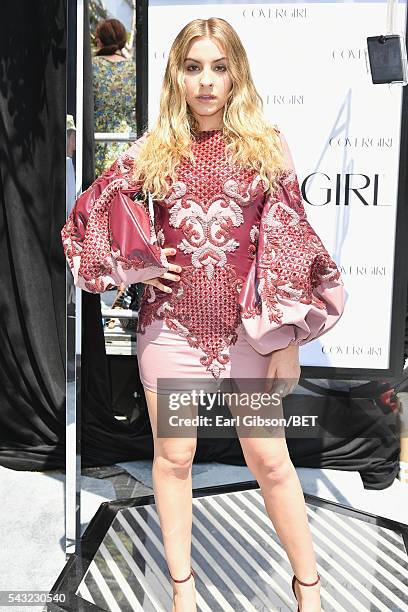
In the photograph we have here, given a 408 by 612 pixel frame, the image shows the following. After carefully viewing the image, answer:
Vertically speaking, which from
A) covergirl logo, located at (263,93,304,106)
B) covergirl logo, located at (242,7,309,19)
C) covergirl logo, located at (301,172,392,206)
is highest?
covergirl logo, located at (242,7,309,19)

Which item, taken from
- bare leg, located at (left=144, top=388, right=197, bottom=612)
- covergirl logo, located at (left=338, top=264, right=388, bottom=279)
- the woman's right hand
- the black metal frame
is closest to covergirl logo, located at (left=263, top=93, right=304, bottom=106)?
covergirl logo, located at (left=338, top=264, right=388, bottom=279)

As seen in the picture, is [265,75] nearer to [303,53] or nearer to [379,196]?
[303,53]

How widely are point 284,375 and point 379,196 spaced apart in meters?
1.19

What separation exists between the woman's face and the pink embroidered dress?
0.10 m

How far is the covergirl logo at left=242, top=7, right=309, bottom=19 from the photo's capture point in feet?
9.31

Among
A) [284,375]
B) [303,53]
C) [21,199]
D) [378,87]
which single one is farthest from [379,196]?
[21,199]

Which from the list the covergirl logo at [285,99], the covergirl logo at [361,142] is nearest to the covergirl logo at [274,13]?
the covergirl logo at [285,99]

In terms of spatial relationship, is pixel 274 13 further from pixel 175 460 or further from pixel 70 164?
pixel 175 460

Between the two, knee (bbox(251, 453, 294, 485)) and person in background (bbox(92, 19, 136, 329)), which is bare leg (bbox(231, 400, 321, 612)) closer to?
knee (bbox(251, 453, 294, 485))

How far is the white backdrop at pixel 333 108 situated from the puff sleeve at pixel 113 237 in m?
0.91

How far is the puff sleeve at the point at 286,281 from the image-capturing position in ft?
6.50

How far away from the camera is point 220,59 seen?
1.99m

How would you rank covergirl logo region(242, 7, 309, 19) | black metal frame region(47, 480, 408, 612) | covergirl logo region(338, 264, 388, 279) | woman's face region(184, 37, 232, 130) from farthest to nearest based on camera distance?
covergirl logo region(338, 264, 388, 279) → covergirl logo region(242, 7, 309, 19) → black metal frame region(47, 480, 408, 612) → woman's face region(184, 37, 232, 130)

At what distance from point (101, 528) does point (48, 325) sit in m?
1.04
